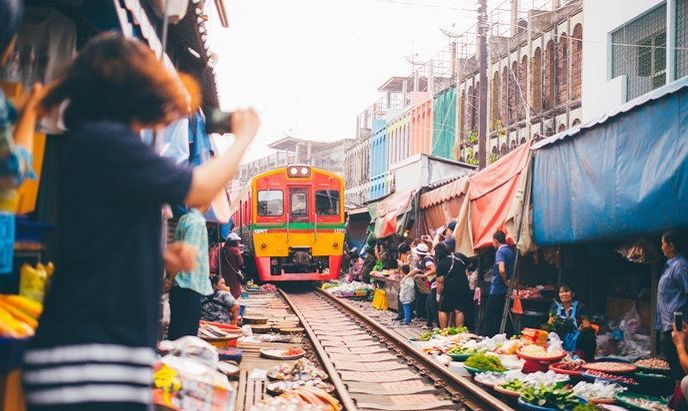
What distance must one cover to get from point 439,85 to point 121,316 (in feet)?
99.4

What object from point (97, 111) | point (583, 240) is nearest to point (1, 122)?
point (97, 111)

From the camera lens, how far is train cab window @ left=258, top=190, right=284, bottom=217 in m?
21.2

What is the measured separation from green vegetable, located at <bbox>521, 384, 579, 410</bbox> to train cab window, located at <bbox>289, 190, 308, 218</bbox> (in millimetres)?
14671

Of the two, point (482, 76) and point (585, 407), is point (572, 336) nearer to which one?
point (585, 407)

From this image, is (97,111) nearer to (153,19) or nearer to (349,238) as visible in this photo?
(153,19)

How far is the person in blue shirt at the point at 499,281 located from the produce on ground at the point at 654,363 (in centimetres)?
285

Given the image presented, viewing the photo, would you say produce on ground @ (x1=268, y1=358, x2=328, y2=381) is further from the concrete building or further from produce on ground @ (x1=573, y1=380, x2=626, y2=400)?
the concrete building

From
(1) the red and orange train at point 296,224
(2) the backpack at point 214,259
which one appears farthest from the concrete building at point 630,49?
(1) the red and orange train at point 296,224

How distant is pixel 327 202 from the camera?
2169 cm

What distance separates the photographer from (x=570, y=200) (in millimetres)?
9414

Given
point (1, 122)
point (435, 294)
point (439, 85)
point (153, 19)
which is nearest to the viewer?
point (1, 122)

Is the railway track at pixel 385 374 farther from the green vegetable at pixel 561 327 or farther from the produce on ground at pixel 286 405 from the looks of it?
the green vegetable at pixel 561 327

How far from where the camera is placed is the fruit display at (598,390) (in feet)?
24.1

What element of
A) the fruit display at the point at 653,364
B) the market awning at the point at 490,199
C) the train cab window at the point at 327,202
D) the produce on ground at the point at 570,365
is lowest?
the produce on ground at the point at 570,365
